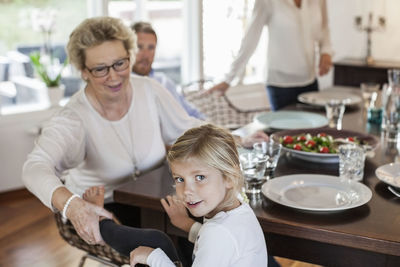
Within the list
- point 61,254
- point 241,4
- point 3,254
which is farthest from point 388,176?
point 241,4

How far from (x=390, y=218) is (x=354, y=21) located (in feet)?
12.3

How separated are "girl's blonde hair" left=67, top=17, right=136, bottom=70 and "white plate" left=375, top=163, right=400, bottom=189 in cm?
100

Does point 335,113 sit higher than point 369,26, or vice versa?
point 369,26

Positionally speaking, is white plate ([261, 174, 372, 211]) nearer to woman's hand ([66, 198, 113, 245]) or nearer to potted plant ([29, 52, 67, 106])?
woman's hand ([66, 198, 113, 245])

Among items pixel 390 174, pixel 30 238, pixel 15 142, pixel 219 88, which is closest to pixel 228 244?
pixel 390 174

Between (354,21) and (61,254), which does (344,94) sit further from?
(354,21)

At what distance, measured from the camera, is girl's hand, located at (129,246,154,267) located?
4.45 feet

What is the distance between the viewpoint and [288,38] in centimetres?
321

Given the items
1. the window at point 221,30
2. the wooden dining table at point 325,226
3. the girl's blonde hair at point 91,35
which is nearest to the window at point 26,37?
the window at point 221,30

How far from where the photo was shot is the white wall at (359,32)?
4758 millimetres

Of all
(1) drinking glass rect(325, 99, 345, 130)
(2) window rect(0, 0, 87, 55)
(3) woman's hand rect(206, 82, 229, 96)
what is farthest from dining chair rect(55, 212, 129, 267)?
(2) window rect(0, 0, 87, 55)

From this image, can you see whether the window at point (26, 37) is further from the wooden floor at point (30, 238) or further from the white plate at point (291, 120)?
the white plate at point (291, 120)

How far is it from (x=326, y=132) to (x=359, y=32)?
2995mm

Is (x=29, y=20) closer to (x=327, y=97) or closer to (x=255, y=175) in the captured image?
(x=327, y=97)
